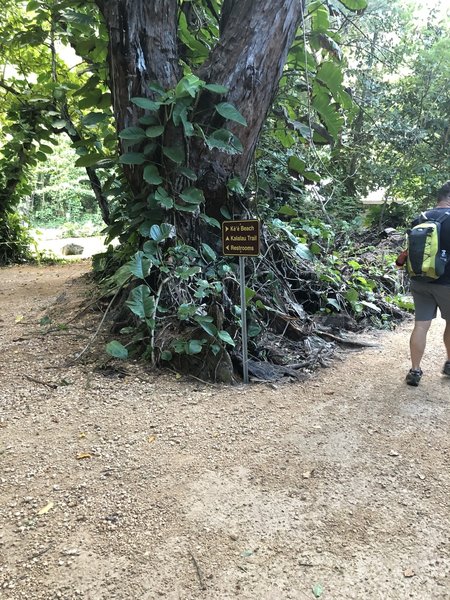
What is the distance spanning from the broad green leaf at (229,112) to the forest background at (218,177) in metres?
0.02

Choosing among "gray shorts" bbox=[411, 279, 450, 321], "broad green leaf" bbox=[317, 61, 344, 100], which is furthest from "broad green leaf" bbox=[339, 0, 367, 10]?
"gray shorts" bbox=[411, 279, 450, 321]

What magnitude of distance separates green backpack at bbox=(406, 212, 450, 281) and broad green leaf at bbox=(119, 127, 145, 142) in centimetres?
232

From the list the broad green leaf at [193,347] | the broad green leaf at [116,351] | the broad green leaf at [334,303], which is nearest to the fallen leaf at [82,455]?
the broad green leaf at [116,351]

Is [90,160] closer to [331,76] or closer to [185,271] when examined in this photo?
[185,271]

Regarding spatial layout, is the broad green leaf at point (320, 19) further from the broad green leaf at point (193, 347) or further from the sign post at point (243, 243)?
the broad green leaf at point (193, 347)

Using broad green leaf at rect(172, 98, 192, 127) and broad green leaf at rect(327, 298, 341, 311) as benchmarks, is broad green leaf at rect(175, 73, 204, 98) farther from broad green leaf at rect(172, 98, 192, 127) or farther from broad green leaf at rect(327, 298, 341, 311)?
broad green leaf at rect(327, 298, 341, 311)

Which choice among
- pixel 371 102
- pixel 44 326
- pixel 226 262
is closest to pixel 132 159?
pixel 226 262

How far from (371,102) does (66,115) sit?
5729 millimetres

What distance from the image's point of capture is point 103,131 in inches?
255

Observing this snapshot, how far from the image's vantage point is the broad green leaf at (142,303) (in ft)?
11.1

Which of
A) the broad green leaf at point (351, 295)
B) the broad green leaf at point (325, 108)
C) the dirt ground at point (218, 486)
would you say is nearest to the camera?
the dirt ground at point (218, 486)

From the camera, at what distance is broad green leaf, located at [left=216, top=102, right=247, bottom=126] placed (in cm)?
354

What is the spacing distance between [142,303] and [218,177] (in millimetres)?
1418

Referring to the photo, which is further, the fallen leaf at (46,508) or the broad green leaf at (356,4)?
the broad green leaf at (356,4)
